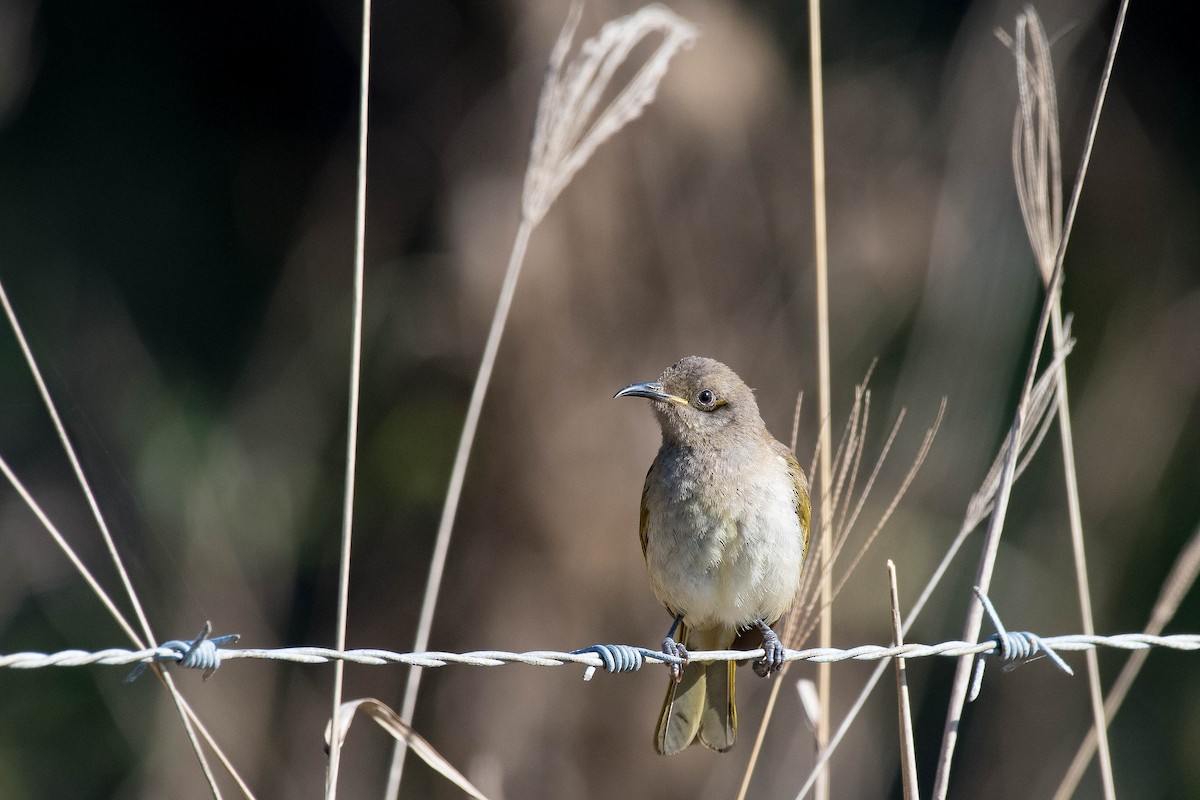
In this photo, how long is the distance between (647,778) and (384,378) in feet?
10.8

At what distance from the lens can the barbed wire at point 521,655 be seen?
260 cm

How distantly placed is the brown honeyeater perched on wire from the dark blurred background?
10.4 feet

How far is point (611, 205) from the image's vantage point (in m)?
8.26

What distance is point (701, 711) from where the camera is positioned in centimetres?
454

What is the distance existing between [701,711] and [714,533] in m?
0.63

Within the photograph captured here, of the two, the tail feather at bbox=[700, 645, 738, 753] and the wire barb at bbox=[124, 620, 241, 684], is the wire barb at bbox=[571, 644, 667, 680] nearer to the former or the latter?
the wire barb at bbox=[124, 620, 241, 684]

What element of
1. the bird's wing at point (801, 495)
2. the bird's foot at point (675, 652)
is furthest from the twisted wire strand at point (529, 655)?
the bird's wing at point (801, 495)

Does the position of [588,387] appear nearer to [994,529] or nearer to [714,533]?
[714,533]

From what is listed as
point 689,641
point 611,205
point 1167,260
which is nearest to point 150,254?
point 611,205

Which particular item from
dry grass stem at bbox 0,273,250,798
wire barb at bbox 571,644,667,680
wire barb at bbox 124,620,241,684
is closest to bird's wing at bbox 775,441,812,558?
wire barb at bbox 571,644,667,680

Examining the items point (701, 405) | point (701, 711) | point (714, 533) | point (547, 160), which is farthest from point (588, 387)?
point (547, 160)

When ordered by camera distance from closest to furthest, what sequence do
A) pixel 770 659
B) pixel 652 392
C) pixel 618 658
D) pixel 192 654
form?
pixel 192 654 → pixel 618 658 → pixel 770 659 → pixel 652 392

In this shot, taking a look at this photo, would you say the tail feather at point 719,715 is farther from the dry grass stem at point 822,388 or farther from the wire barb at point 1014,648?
the wire barb at point 1014,648

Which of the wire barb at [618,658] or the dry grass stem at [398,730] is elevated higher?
the wire barb at [618,658]
